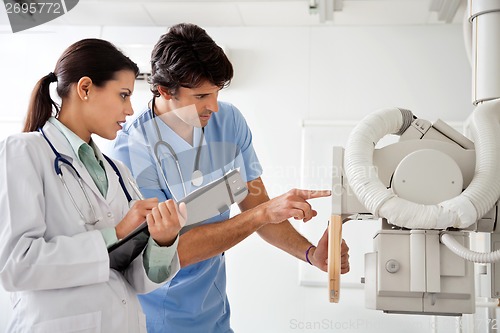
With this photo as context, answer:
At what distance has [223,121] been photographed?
215cm

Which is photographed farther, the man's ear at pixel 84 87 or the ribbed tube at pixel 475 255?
the man's ear at pixel 84 87

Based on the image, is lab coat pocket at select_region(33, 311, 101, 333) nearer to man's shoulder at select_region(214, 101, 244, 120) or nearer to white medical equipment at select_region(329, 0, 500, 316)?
white medical equipment at select_region(329, 0, 500, 316)

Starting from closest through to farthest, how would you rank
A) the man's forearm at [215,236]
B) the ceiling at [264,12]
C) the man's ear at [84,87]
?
the man's ear at [84,87] → the man's forearm at [215,236] → the ceiling at [264,12]

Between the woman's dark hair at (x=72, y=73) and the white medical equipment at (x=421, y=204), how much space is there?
1.89 feet

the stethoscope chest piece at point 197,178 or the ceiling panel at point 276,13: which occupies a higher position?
the ceiling panel at point 276,13

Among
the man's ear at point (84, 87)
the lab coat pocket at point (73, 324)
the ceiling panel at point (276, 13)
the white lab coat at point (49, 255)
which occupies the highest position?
the ceiling panel at point (276, 13)

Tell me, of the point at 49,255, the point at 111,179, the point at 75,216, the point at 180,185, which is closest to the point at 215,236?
the point at 180,185

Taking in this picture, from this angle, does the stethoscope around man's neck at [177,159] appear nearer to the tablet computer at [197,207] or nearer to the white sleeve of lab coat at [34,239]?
the tablet computer at [197,207]

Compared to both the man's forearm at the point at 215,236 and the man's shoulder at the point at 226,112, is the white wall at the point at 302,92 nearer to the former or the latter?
the man's shoulder at the point at 226,112

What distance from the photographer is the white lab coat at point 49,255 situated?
120cm

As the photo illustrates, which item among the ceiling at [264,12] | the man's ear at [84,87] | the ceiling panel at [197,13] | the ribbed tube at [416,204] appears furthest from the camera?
the ceiling panel at [197,13]

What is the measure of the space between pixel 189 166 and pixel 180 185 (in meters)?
0.08

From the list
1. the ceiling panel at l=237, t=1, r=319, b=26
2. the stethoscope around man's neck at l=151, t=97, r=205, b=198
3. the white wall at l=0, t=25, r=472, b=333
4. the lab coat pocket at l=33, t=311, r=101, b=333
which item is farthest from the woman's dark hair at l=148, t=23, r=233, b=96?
the white wall at l=0, t=25, r=472, b=333

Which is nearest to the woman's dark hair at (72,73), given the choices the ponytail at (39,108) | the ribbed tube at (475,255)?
the ponytail at (39,108)
